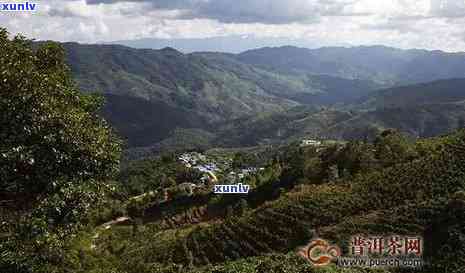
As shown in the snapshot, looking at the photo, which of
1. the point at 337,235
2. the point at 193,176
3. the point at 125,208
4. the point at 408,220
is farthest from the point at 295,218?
the point at 193,176

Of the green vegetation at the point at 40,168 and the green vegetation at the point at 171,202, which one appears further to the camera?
the green vegetation at the point at 171,202

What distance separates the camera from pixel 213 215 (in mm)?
89062

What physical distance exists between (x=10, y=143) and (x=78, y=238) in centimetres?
435

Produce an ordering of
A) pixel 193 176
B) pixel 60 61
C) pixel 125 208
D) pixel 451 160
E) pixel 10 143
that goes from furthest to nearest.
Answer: pixel 193 176
pixel 125 208
pixel 451 160
pixel 60 61
pixel 10 143

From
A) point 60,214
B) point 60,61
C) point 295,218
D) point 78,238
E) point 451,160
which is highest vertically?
point 60,61

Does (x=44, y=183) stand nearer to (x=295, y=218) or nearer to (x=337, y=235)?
(x=337, y=235)

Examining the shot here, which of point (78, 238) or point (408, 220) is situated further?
point (408, 220)

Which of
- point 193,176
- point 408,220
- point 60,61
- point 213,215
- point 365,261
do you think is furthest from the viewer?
point 193,176

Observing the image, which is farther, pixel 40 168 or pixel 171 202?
pixel 171 202

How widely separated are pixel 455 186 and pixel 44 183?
46.1m

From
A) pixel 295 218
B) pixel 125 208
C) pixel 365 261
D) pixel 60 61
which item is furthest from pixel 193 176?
pixel 60 61

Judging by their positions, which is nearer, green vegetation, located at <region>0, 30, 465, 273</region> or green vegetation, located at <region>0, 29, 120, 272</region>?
green vegetation, located at <region>0, 29, 120, 272</region>

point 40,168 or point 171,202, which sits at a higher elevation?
point 40,168

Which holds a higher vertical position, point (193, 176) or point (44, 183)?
point (44, 183)
